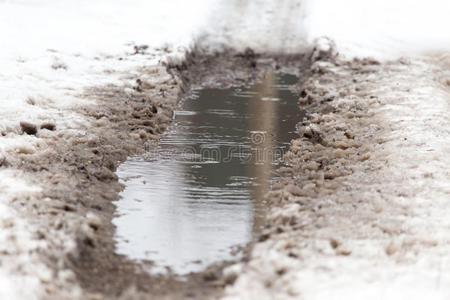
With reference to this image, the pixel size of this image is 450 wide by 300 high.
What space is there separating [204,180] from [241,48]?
828 centimetres

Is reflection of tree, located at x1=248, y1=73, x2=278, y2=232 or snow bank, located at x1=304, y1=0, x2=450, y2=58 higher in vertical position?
snow bank, located at x1=304, y1=0, x2=450, y2=58

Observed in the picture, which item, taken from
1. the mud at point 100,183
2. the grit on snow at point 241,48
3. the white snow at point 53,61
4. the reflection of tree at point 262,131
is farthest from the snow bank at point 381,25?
the mud at point 100,183

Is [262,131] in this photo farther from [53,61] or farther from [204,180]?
[53,61]

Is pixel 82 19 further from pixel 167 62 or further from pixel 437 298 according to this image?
pixel 437 298

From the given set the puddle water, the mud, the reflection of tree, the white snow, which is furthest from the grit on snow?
the reflection of tree

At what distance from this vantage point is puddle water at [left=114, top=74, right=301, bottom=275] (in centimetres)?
743

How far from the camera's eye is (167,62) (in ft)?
47.7

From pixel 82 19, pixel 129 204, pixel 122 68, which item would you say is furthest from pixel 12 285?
pixel 82 19

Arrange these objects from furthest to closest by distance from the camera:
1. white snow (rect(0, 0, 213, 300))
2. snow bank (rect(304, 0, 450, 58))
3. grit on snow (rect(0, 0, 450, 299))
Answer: snow bank (rect(304, 0, 450, 58)) → white snow (rect(0, 0, 213, 300)) → grit on snow (rect(0, 0, 450, 299))

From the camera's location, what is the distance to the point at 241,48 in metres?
17.1

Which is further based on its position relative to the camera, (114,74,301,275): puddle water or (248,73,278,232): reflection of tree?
(248,73,278,232): reflection of tree

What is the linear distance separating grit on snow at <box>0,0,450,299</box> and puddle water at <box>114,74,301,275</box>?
→ 2.35ft

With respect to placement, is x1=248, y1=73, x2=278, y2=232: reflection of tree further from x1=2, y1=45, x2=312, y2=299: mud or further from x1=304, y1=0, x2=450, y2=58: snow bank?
x1=304, y1=0, x2=450, y2=58: snow bank

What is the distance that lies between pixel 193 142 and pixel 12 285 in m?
5.03
